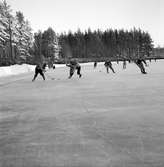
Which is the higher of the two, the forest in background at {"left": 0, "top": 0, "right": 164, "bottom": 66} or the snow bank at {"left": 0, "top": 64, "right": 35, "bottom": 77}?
the forest in background at {"left": 0, "top": 0, "right": 164, "bottom": 66}

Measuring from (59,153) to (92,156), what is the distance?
43cm

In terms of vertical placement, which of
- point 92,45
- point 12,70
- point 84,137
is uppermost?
point 92,45

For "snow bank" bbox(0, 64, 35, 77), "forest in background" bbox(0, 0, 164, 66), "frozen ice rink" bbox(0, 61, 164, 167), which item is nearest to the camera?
"frozen ice rink" bbox(0, 61, 164, 167)

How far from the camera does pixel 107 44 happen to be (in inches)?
4926

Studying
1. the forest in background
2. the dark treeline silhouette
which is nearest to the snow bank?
the forest in background

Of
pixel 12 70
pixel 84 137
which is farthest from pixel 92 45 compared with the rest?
pixel 84 137

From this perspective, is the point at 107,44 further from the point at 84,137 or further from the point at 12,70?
the point at 84,137

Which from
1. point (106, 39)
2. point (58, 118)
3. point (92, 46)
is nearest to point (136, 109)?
point (58, 118)

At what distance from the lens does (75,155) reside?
3330mm

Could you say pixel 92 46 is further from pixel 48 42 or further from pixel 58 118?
pixel 58 118

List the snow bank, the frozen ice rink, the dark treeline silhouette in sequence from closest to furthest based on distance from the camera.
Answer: the frozen ice rink, the snow bank, the dark treeline silhouette

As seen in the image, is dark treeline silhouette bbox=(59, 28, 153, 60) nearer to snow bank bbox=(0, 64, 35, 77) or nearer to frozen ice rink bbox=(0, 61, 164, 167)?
snow bank bbox=(0, 64, 35, 77)

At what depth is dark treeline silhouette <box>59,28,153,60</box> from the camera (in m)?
117

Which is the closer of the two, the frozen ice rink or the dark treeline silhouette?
the frozen ice rink
